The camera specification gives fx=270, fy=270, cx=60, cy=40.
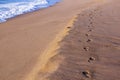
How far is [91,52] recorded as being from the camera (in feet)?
16.3

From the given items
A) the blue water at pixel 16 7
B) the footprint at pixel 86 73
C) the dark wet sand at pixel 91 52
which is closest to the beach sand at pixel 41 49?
the dark wet sand at pixel 91 52

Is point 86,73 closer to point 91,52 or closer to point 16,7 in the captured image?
point 91,52

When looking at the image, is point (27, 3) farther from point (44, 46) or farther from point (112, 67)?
point (112, 67)

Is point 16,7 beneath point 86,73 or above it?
beneath

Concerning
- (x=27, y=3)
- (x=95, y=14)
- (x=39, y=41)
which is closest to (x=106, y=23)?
(x=95, y=14)

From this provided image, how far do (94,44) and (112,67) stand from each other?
3.81ft

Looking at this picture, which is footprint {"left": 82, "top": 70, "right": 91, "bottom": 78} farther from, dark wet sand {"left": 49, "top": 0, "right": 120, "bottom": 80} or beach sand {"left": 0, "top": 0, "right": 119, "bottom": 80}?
beach sand {"left": 0, "top": 0, "right": 119, "bottom": 80}

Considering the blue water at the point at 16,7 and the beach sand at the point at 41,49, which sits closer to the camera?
the beach sand at the point at 41,49

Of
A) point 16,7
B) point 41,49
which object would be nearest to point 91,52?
point 41,49

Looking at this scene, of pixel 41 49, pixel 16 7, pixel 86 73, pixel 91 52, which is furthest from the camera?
pixel 16 7

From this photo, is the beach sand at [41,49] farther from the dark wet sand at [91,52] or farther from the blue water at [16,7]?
the blue water at [16,7]

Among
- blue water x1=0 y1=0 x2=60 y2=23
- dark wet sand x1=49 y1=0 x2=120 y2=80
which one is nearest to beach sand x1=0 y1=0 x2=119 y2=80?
dark wet sand x1=49 y1=0 x2=120 y2=80

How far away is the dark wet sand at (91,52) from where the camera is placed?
410cm

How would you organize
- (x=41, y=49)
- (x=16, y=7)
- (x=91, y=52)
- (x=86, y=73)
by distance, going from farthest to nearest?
1. (x=16, y=7)
2. (x=41, y=49)
3. (x=91, y=52)
4. (x=86, y=73)
